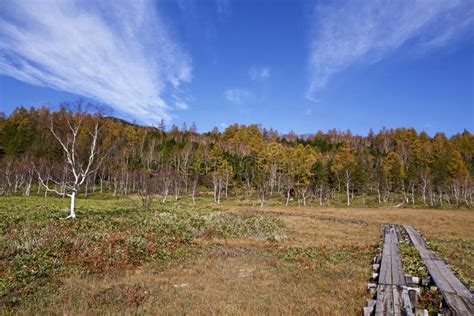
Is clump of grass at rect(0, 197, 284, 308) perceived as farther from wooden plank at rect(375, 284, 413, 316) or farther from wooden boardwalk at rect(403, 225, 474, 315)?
wooden boardwalk at rect(403, 225, 474, 315)

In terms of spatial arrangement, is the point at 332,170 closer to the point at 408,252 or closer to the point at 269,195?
the point at 269,195

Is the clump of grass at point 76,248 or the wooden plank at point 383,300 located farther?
the clump of grass at point 76,248

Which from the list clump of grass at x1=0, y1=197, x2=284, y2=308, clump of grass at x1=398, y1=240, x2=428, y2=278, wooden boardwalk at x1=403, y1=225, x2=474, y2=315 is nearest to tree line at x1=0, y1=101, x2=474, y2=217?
clump of grass at x1=0, y1=197, x2=284, y2=308

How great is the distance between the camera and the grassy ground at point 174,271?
8.52 meters

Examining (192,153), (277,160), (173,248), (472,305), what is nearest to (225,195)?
(277,160)

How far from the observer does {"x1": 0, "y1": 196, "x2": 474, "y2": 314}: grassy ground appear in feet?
27.9

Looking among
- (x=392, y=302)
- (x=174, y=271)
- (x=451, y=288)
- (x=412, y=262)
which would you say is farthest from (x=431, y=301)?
(x=174, y=271)

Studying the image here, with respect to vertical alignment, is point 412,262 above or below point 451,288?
below

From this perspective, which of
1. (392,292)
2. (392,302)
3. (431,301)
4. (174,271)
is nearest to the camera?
(392,302)

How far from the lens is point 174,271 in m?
12.7

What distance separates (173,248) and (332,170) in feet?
245

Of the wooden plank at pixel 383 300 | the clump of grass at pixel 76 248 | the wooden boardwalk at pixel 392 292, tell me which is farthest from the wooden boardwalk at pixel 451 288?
the clump of grass at pixel 76 248

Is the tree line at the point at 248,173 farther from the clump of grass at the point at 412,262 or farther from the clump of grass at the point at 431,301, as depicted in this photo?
the clump of grass at the point at 431,301

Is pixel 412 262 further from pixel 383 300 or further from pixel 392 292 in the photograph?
pixel 383 300
